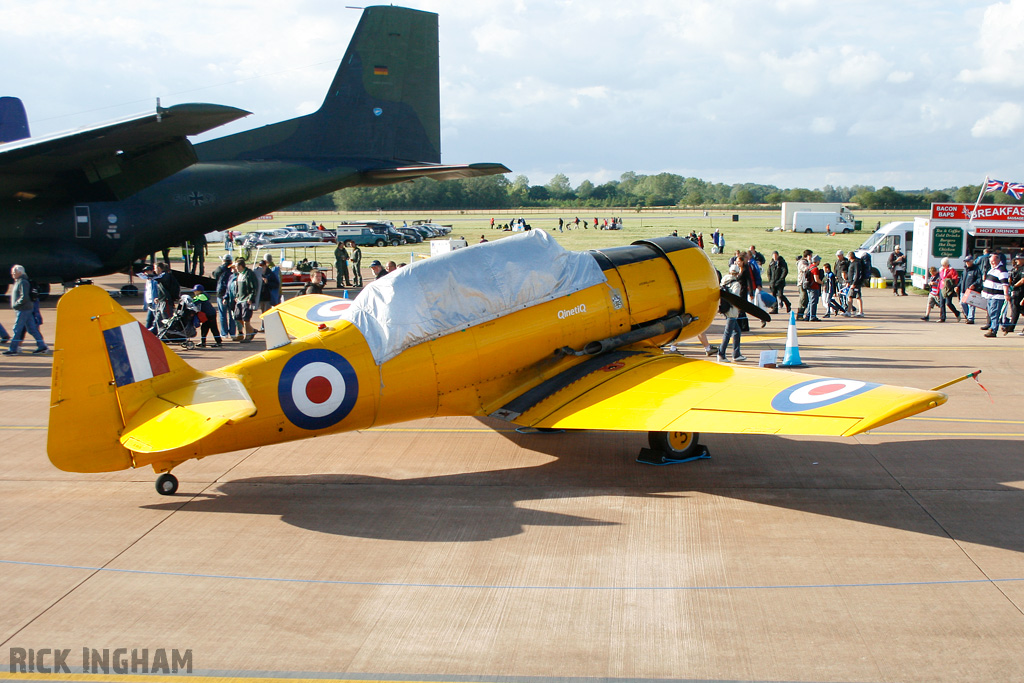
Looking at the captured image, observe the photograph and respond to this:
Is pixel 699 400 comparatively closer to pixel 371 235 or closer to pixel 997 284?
pixel 997 284

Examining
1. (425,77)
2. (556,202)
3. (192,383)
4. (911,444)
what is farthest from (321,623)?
(556,202)

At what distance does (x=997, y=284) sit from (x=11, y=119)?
29.8m

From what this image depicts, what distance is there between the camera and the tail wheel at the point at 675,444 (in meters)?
7.99

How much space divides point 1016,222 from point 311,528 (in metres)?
27.2

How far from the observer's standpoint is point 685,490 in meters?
7.30

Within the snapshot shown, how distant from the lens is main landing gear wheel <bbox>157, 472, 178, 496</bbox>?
278 inches

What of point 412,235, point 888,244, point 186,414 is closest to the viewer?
point 186,414

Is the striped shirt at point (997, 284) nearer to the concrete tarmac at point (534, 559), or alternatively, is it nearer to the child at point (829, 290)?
the child at point (829, 290)

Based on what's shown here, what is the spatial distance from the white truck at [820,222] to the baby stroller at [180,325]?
2204 inches

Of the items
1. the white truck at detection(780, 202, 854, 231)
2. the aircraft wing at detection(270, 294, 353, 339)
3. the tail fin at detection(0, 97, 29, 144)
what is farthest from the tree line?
the aircraft wing at detection(270, 294, 353, 339)

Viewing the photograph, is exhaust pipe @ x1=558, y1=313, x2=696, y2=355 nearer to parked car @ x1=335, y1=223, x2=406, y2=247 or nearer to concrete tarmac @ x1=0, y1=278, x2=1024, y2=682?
concrete tarmac @ x1=0, y1=278, x2=1024, y2=682

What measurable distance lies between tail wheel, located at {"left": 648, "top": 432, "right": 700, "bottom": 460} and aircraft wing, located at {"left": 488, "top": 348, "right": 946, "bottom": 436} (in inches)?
26.9

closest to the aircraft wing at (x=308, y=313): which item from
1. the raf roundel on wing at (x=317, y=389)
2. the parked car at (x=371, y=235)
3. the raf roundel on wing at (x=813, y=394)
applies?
the raf roundel on wing at (x=317, y=389)

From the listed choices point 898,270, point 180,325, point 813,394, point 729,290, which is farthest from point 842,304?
point 180,325
